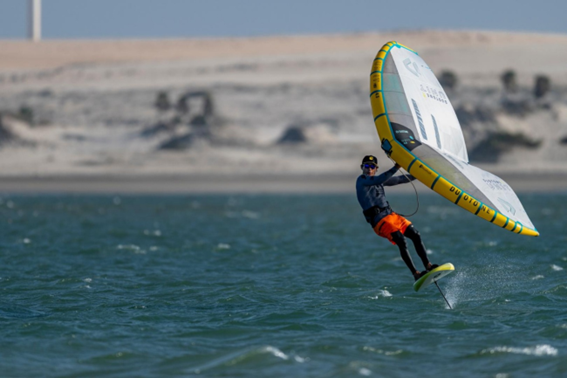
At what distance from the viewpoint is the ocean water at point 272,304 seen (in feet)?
35.3

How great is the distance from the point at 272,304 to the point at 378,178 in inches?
120

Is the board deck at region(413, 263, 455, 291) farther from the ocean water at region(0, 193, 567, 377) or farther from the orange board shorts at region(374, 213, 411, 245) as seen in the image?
the orange board shorts at region(374, 213, 411, 245)

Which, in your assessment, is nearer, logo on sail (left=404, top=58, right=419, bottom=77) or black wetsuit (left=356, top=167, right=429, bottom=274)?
black wetsuit (left=356, top=167, right=429, bottom=274)

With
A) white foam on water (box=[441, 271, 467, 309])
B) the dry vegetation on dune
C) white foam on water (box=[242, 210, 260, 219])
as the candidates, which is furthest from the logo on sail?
the dry vegetation on dune

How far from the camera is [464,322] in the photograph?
12625 mm

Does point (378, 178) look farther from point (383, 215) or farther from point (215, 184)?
point (215, 184)

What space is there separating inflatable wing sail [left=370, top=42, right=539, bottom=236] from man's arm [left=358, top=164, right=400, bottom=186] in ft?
0.61

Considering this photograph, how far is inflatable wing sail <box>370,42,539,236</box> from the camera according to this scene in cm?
1234

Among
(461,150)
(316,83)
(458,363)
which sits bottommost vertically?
(458,363)

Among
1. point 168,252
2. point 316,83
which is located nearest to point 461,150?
point 168,252

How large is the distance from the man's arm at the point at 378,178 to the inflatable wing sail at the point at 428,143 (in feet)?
0.61

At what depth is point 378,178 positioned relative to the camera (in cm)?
1287

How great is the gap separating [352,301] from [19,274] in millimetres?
7341

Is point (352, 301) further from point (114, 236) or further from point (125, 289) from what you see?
point (114, 236)
